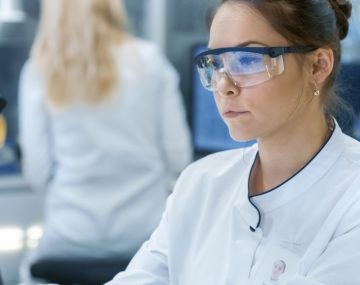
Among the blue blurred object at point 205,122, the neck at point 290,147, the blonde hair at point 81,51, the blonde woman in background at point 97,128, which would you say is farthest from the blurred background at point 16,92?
the neck at point 290,147

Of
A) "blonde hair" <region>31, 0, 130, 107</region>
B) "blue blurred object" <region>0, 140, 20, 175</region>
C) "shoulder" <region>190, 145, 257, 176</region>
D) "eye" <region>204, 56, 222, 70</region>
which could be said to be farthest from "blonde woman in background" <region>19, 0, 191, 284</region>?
"eye" <region>204, 56, 222, 70</region>

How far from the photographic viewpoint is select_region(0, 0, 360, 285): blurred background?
284 centimetres

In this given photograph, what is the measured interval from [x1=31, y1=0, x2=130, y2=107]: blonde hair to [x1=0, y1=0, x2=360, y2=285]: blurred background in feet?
2.36

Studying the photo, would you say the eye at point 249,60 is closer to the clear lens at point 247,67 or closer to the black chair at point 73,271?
the clear lens at point 247,67

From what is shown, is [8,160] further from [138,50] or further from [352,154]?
[352,154]

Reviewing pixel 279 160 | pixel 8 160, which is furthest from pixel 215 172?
pixel 8 160

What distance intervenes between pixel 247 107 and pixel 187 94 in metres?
1.82

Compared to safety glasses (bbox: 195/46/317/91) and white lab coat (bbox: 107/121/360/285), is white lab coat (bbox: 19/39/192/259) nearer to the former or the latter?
white lab coat (bbox: 107/121/360/285)

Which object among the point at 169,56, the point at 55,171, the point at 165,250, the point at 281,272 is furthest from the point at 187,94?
the point at 281,272

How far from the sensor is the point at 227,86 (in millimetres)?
1097

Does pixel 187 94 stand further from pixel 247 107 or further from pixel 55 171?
pixel 247 107

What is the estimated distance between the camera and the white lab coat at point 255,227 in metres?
1.06

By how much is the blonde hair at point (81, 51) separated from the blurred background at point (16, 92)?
719 mm

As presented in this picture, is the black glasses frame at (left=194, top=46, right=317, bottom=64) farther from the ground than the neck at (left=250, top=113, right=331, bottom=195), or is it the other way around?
the black glasses frame at (left=194, top=46, right=317, bottom=64)
